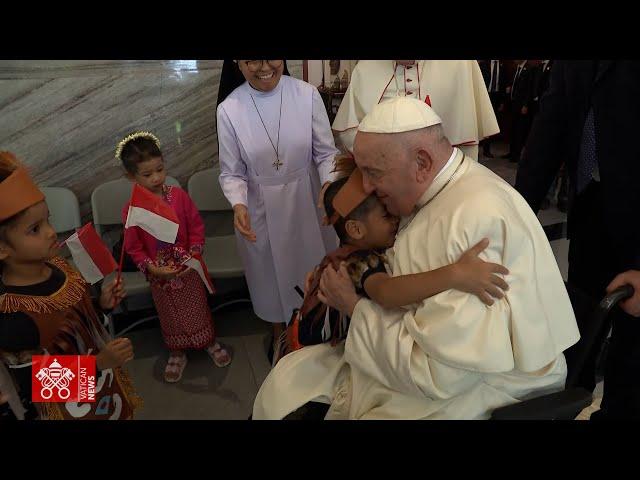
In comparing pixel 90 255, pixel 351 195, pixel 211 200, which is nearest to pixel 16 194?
pixel 90 255

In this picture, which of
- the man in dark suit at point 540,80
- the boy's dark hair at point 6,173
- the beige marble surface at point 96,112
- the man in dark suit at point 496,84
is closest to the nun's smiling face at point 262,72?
the beige marble surface at point 96,112

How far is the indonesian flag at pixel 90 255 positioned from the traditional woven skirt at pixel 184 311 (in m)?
1.09

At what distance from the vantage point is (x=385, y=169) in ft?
4.69

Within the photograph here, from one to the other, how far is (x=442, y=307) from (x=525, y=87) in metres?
6.03

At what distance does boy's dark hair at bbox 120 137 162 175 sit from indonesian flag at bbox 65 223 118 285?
92cm

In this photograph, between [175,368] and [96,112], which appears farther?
[96,112]

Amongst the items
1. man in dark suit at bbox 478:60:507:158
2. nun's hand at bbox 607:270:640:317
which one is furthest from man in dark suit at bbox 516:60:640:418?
man in dark suit at bbox 478:60:507:158

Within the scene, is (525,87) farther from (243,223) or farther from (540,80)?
(243,223)

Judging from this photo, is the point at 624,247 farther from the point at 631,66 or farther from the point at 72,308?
the point at 72,308

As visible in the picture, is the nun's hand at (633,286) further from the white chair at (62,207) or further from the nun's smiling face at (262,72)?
the white chair at (62,207)

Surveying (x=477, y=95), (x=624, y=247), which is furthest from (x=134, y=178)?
(x=624, y=247)

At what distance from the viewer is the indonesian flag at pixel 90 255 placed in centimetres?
172

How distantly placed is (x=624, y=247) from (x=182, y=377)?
98.4 inches

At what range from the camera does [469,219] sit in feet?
4.37
